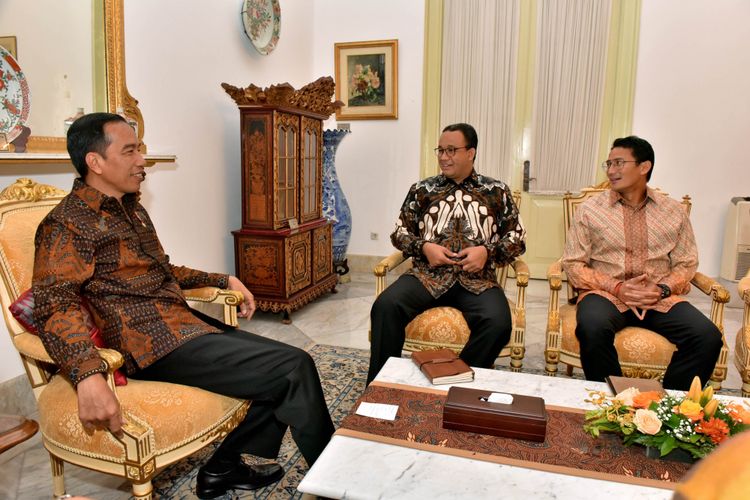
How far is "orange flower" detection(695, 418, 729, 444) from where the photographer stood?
135cm

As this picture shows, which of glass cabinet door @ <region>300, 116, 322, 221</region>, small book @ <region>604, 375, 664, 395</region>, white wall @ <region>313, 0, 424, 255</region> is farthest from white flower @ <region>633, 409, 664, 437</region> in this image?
white wall @ <region>313, 0, 424, 255</region>

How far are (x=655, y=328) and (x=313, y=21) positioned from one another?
4.34 meters

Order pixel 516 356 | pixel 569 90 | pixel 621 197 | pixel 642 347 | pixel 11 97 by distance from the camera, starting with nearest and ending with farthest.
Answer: pixel 11 97, pixel 642 347, pixel 516 356, pixel 621 197, pixel 569 90

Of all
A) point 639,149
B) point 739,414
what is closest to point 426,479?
point 739,414

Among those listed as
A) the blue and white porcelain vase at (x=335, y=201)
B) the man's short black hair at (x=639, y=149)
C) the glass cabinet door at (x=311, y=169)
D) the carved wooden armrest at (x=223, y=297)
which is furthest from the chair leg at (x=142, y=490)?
the blue and white porcelain vase at (x=335, y=201)

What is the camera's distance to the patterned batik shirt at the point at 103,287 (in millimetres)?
1466

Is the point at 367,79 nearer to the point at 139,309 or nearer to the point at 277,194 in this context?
the point at 277,194

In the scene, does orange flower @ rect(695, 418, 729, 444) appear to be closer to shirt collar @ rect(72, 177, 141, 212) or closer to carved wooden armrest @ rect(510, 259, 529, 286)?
carved wooden armrest @ rect(510, 259, 529, 286)

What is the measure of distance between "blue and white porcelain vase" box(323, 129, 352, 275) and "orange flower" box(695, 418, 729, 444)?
139 inches

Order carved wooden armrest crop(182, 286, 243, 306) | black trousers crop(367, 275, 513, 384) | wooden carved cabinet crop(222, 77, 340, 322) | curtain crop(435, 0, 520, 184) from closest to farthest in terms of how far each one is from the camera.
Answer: carved wooden armrest crop(182, 286, 243, 306)
black trousers crop(367, 275, 513, 384)
wooden carved cabinet crop(222, 77, 340, 322)
curtain crop(435, 0, 520, 184)

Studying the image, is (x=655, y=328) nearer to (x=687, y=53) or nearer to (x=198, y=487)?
(x=198, y=487)

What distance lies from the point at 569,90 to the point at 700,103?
1.06 meters

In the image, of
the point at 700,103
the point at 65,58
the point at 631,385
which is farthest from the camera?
the point at 700,103

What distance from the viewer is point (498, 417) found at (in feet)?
5.02
